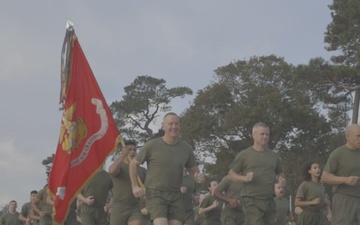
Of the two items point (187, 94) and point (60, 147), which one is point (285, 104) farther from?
point (60, 147)

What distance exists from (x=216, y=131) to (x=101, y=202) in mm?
43044

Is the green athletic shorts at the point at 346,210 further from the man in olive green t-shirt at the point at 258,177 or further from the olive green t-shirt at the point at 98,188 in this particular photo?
the olive green t-shirt at the point at 98,188

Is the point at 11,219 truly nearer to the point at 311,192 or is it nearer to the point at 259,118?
the point at 311,192

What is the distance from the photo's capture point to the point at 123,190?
1423cm

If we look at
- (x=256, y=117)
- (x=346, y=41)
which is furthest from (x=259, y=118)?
(x=346, y=41)

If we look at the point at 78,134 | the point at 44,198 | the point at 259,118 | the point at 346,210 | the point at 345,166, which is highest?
the point at 259,118

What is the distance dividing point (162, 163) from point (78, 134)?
8.61 ft

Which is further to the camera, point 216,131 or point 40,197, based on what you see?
point 216,131

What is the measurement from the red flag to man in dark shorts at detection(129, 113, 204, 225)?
7.19ft

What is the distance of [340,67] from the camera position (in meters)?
42.2

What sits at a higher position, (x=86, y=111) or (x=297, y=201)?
(x=86, y=111)

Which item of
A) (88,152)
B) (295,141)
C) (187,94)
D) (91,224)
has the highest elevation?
(187,94)

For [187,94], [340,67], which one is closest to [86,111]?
[340,67]

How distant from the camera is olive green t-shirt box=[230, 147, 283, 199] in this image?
514 inches
